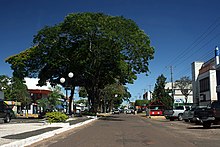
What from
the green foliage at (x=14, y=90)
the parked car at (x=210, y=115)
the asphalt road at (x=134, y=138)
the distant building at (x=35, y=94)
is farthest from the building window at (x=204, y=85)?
the asphalt road at (x=134, y=138)

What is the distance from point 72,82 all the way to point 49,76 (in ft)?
12.9

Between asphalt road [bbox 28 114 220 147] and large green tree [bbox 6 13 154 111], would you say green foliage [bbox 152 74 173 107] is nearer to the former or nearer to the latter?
large green tree [bbox 6 13 154 111]

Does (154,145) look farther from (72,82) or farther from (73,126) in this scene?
(72,82)

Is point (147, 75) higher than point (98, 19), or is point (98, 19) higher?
point (98, 19)

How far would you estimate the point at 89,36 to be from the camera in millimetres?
40812

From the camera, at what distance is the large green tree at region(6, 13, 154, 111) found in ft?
128

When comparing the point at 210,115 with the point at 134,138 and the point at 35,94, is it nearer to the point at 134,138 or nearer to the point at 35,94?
the point at 134,138

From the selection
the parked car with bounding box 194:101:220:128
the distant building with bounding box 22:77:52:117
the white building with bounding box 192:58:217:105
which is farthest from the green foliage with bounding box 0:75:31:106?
the parked car with bounding box 194:101:220:128

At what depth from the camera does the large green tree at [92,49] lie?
3891cm

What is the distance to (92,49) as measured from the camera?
41562mm

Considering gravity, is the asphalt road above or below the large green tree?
below

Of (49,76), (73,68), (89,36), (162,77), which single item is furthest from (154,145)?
(162,77)

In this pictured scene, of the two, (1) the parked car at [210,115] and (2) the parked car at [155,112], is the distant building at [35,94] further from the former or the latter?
(1) the parked car at [210,115]

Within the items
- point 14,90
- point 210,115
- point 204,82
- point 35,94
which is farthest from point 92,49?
point 35,94
